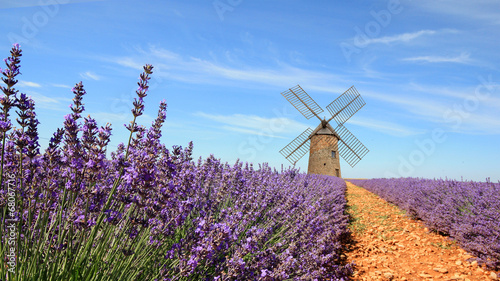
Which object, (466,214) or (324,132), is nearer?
(466,214)

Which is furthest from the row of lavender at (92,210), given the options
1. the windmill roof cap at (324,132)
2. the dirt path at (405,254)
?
the windmill roof cap at (324,132)

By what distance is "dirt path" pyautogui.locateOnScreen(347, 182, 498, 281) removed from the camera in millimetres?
4863

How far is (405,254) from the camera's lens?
237 inches

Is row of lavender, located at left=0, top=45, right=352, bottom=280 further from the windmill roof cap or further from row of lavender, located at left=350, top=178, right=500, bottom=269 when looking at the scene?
the windmill roof cap

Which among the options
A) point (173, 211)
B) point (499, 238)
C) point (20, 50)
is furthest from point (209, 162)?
point (499, 238)

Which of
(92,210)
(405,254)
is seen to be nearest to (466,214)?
(405,254)

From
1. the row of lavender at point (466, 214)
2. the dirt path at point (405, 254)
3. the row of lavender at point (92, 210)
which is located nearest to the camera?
the row of lavender at point (92, 210)

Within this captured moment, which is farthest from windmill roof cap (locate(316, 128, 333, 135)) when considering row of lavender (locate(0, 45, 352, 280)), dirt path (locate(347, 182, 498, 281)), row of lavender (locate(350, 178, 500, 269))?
row of lavender (locate(0, 45, 352, 280))

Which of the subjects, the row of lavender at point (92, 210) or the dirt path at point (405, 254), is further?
the dirt path at point (405, 254)

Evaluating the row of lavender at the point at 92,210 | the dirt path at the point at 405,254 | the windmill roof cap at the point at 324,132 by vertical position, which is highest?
the windmill roof cap at the point at 324,132

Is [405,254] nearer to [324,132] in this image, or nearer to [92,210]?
[92,210]

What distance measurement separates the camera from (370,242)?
22.1ft

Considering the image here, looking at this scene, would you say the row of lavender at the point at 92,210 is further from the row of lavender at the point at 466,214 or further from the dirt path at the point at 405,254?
the row of lavender at the point at 466,214

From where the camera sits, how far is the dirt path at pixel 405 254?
4.86 meters
